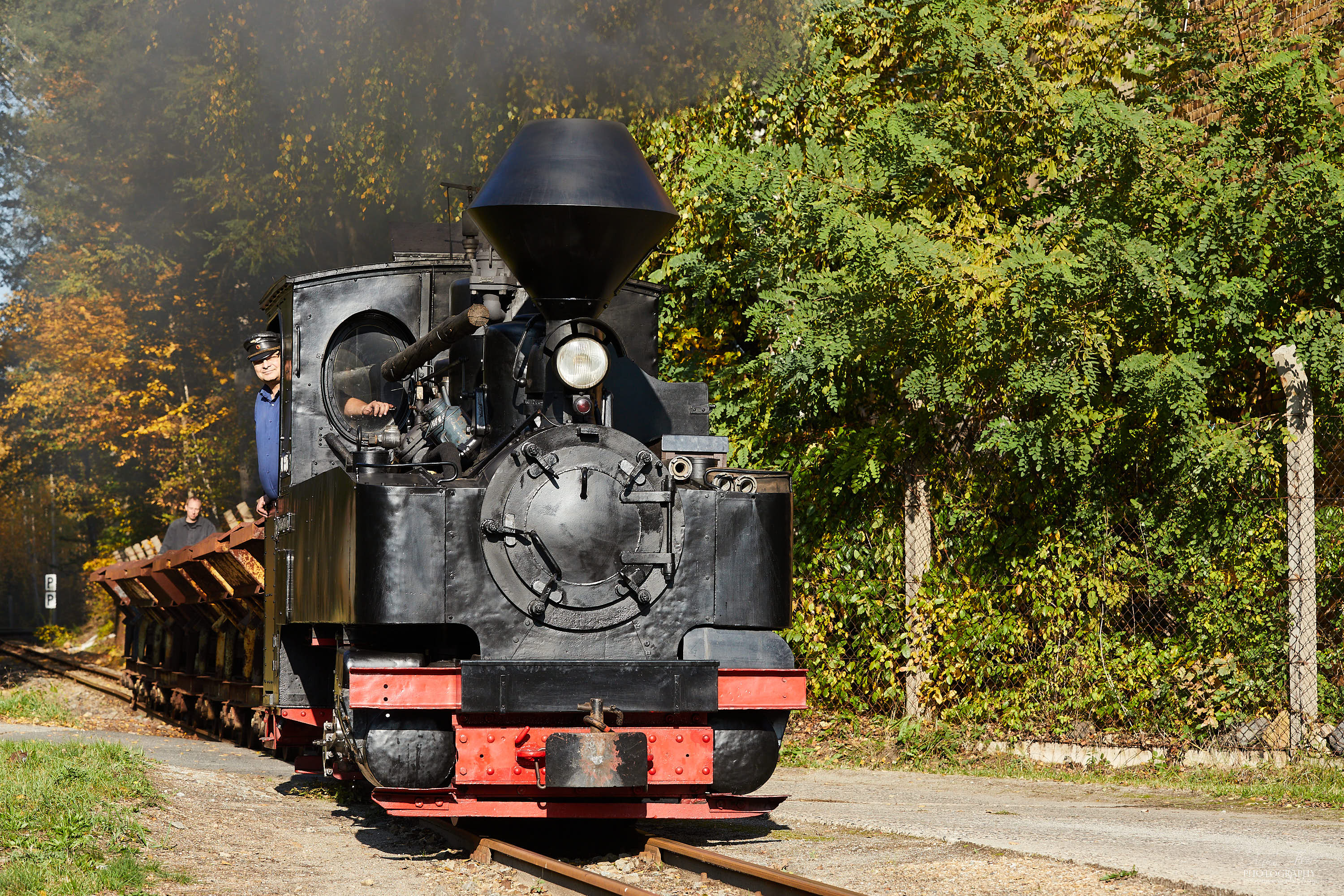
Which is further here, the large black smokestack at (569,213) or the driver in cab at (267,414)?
the driver in cab at (267,414)

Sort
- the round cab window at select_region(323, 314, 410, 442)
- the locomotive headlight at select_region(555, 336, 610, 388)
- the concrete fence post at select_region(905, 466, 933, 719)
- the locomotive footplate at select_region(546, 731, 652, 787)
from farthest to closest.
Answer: the concrete fence post at select_region(905, 466, 933, 719) < the round cab window at select_region(323, 314, 410, 442) < the locomotive headlight at select_region(555, 336, 610, 388) < the locomotive footplate at select_region(546, 731, 652, 787)

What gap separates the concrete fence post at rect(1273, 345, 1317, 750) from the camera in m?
7.66

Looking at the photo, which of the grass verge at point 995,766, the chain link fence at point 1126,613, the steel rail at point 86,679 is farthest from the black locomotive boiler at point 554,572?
the steel rail at point 86,679

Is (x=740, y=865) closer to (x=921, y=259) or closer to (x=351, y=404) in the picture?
(x=351, y=404)

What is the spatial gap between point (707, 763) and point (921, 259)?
144 inches

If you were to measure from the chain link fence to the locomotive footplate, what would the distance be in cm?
394

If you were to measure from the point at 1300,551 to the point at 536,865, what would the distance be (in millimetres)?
4720

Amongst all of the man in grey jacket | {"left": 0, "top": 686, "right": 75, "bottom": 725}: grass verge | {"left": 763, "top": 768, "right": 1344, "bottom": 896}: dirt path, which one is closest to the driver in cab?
{"left": 763, "top": 768, "right": 1344, "bottom": 896}: dirt path

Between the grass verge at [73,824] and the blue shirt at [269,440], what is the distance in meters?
1.73

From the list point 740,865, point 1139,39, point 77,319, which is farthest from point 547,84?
point 77,319

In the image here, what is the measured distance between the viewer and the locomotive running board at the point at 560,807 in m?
5.62

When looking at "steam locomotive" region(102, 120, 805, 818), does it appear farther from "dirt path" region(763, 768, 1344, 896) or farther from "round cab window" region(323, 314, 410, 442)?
"dirt path" region(763, 768, 1344, 896)

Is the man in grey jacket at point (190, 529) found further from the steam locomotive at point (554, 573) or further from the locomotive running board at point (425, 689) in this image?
the locomotive running board at point (425, 689)

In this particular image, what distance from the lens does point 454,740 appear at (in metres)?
5.67
